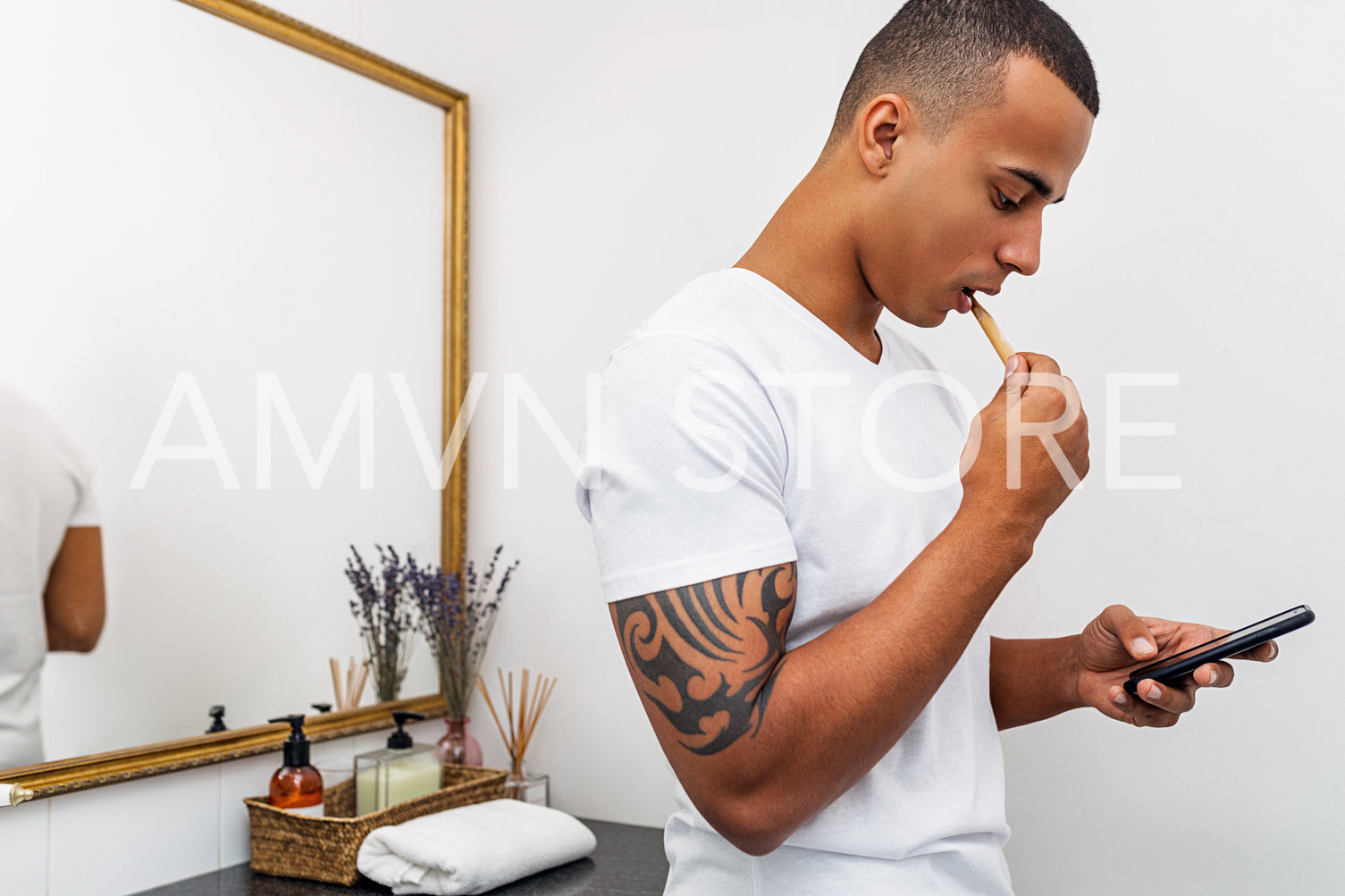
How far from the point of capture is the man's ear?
75 centimetres

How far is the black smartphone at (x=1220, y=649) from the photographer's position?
70 cm

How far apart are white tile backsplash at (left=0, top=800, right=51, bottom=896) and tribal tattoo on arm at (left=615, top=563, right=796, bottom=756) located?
0.80 m

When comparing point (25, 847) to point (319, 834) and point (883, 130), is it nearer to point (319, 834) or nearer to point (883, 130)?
point (319, 834)

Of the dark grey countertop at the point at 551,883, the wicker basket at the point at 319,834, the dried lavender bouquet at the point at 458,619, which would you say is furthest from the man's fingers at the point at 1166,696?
the dried lavender bouquet at the point at 458,619

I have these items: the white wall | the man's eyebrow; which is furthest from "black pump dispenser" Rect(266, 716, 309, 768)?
the man's eyebrow

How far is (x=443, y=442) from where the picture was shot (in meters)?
1.58

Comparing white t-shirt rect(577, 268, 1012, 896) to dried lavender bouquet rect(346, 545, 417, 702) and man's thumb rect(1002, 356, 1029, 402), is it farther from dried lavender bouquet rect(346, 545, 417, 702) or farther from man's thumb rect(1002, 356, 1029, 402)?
dried lavender bouquet rect(346, 545, 417, 702)

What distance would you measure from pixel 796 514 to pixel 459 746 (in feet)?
3.13

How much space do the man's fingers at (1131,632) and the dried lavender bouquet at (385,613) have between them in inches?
36.1

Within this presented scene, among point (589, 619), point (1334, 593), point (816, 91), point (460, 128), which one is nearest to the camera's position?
point (1334, 593)

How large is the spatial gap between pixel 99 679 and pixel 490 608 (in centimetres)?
54

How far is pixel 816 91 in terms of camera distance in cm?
134

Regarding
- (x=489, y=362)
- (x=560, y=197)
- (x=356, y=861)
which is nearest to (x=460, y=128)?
(x=560, y=197)

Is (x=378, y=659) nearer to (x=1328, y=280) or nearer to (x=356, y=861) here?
(x=356, y=861)
